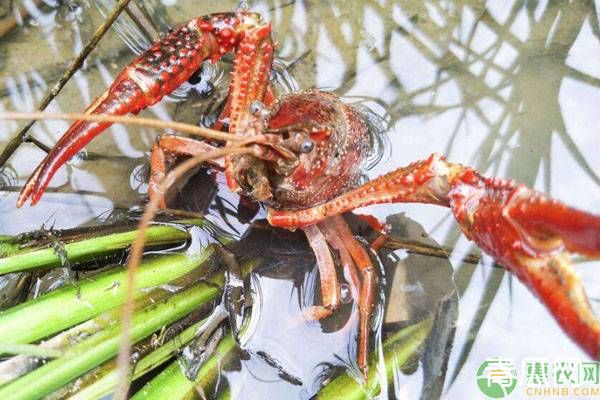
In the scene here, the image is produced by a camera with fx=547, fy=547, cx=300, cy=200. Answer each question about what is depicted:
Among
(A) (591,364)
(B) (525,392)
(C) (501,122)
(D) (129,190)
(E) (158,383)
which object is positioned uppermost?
(C) (501,122)

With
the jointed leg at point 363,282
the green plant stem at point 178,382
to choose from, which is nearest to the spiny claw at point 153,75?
the green plant stem at point 178,382

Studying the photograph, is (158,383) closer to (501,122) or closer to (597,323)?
(597,323)

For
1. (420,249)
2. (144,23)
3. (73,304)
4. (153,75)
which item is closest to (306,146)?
(153,75)

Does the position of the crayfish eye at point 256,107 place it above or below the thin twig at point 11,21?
below

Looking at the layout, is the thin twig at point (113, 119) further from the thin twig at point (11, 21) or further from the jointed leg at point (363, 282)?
the thin twig at point (11, 21)

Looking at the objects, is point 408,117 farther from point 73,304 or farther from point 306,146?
point 73,304

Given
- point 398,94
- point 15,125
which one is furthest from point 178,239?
point 398,94

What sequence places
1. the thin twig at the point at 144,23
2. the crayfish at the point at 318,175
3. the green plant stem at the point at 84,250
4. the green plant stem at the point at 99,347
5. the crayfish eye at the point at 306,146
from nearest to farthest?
1. the crayfish at the point at 318,175
2. the green plant stem at the point at 99,347
3. the green plant stem at the point at 84,250
4. the crayfish eye at the point at 306,146
5. the thin twig at the point at 144,23
